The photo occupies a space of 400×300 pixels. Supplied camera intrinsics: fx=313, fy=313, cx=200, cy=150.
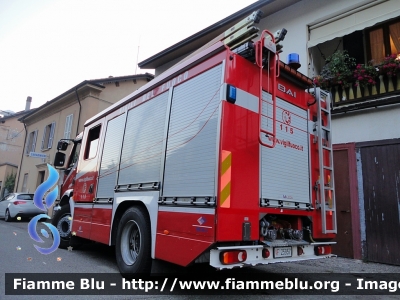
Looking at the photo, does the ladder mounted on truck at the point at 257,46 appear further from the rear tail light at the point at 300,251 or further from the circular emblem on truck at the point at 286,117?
the rear tail light at the point at 300,251

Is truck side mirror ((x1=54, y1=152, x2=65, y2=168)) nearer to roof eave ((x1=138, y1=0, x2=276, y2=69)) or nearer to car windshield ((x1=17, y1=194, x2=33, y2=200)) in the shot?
roof eave ((x1=138, y1=0, x2=276, y2=69))

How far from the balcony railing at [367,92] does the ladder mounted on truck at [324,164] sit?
262 centimetres

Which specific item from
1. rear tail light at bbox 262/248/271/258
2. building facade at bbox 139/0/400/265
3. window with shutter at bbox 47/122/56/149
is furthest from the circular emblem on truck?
window with shutter at bbox 47/122/56/149

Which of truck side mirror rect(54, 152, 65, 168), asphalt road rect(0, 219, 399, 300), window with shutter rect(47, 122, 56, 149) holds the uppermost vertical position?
window with shutter rect(47, 122, 56, 149)

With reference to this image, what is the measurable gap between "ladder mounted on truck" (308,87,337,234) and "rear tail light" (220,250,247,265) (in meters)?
1.74

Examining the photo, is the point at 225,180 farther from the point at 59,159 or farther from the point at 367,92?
the point at 59,159

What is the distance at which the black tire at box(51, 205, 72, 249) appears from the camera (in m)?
6.99

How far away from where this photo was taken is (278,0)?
9.48 metres

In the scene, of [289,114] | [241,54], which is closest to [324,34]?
[289,114]

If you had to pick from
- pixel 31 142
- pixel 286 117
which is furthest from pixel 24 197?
pixel 286 117

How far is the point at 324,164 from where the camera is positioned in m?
Result: 5.00

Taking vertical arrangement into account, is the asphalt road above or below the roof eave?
below

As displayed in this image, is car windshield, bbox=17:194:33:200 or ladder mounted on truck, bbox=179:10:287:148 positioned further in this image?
car windshield, bbox=17:194:33:200

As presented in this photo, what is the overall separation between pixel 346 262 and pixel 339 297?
2.88 metres
